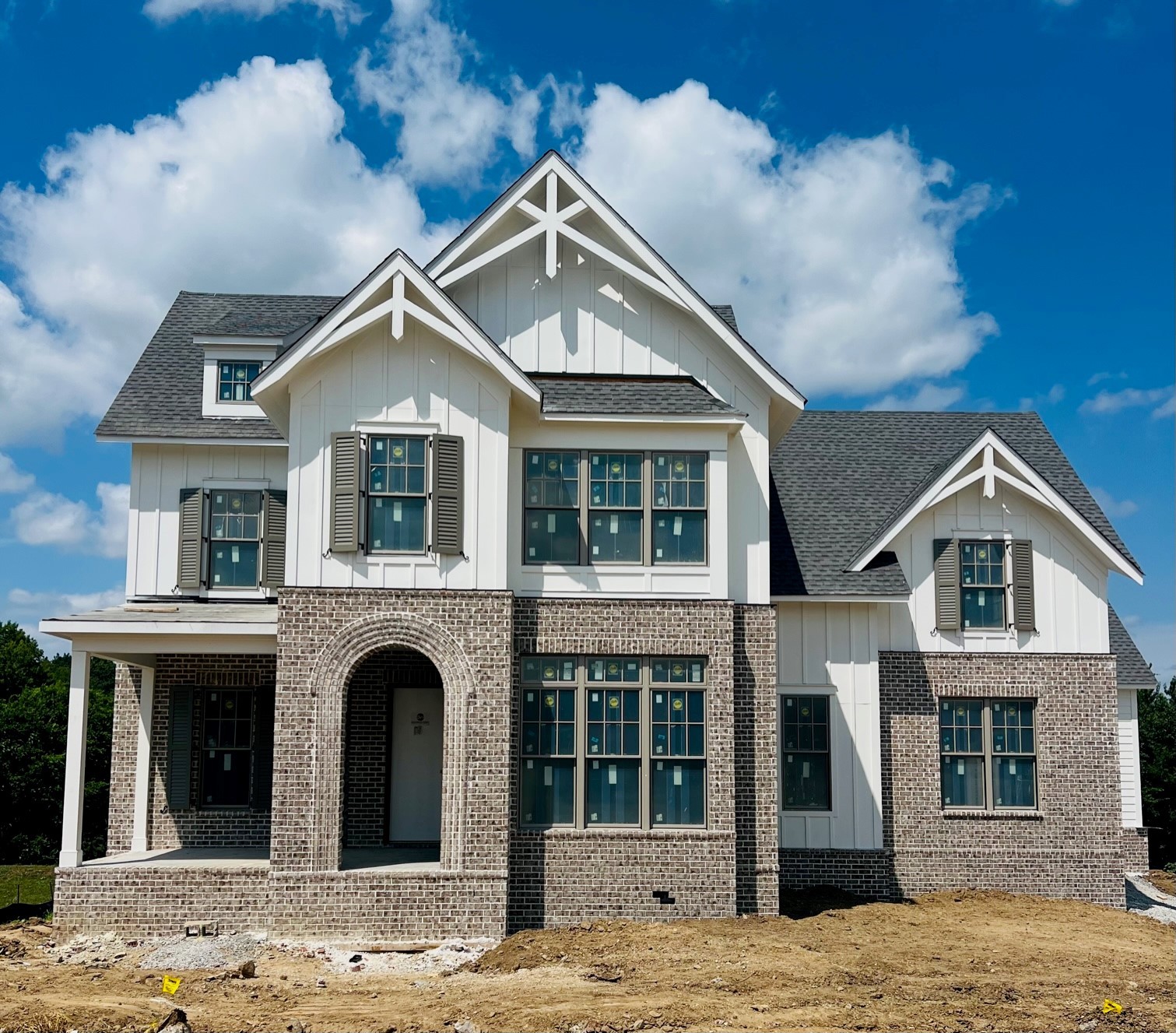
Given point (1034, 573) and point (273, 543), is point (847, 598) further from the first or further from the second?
point (273, 543)

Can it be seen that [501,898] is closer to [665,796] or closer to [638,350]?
[665,796]

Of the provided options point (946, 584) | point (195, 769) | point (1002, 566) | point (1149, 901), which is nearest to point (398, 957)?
point (195, 769)

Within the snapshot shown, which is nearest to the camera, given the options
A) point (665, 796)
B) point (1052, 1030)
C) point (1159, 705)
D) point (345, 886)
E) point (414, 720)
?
point (1052, 1030)

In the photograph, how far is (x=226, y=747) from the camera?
1834 centimetres

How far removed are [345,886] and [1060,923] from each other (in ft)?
32.9

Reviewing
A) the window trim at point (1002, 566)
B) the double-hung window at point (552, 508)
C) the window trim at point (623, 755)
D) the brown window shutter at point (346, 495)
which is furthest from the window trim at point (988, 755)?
the brown window shutter at point (346, 495)

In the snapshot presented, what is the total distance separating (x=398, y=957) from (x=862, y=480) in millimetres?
11808

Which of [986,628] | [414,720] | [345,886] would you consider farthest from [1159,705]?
[345,886]

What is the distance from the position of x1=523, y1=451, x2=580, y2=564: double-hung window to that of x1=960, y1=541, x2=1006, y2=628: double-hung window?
7.08 m

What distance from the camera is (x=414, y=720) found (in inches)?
725

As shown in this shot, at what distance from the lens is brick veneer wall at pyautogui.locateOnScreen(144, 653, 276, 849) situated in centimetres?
1809

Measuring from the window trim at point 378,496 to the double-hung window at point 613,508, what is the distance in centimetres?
138

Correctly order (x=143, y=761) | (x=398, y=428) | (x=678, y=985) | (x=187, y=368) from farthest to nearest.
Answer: (x=187, y=368), (x=143, y=761), (x=398, y=428), (x=678, y=985)

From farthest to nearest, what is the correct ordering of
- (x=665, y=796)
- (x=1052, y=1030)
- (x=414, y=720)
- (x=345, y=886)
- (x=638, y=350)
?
(x=414, y=720)
(x=638, y=350)
(x=665, y=796)
(x=345, y=886)
(x=1052, y=1030)
